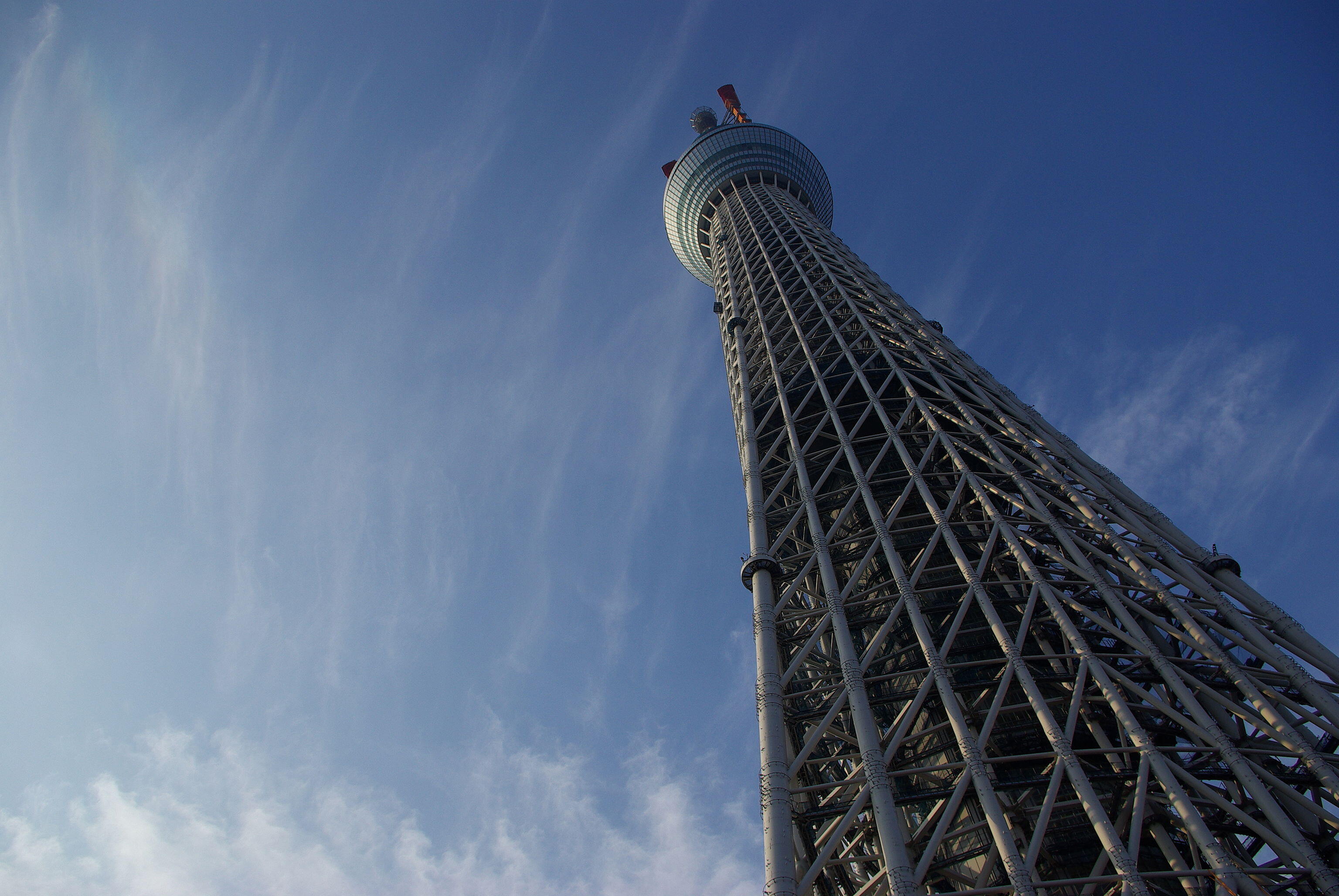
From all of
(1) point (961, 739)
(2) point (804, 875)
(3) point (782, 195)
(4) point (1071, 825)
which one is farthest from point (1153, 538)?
(3) point (782, 195)

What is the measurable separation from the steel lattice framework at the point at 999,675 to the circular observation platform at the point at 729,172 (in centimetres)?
5066

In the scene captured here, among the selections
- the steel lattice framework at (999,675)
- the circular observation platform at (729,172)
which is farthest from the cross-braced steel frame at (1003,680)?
the circular observation platform at (729,172)

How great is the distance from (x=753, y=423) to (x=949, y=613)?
15581mm

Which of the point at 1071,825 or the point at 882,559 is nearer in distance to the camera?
the point at 1071,825

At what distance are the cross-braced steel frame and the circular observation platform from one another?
5258 centimetres

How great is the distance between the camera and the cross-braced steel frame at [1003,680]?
15.8 metres

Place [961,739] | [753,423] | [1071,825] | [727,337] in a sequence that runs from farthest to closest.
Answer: [727,337]
[753,423]
[1071,825]
[961,739]

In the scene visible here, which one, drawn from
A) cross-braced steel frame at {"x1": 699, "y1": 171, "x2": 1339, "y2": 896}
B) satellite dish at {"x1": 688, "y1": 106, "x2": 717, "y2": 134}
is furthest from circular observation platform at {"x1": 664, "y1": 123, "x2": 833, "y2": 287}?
cross-braced steel frame at {"x1": 699, "y1": 171, "x2": 1339, "y2": 896}

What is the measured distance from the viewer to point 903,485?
30.0 metres

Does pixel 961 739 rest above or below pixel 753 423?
below

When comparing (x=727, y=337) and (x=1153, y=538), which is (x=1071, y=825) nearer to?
(x=1153, y=538)

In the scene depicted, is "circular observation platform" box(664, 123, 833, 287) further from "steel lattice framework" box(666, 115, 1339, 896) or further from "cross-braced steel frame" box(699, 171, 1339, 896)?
"cross-braced steel frame" box(699, 171, 1339, 896)

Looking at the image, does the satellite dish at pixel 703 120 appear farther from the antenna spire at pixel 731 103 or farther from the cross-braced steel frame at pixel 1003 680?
the cross-braced steel frame at pixel 1003 680

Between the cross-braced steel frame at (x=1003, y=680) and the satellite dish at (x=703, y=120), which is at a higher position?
the satellite dish at (x=703, y=120)
